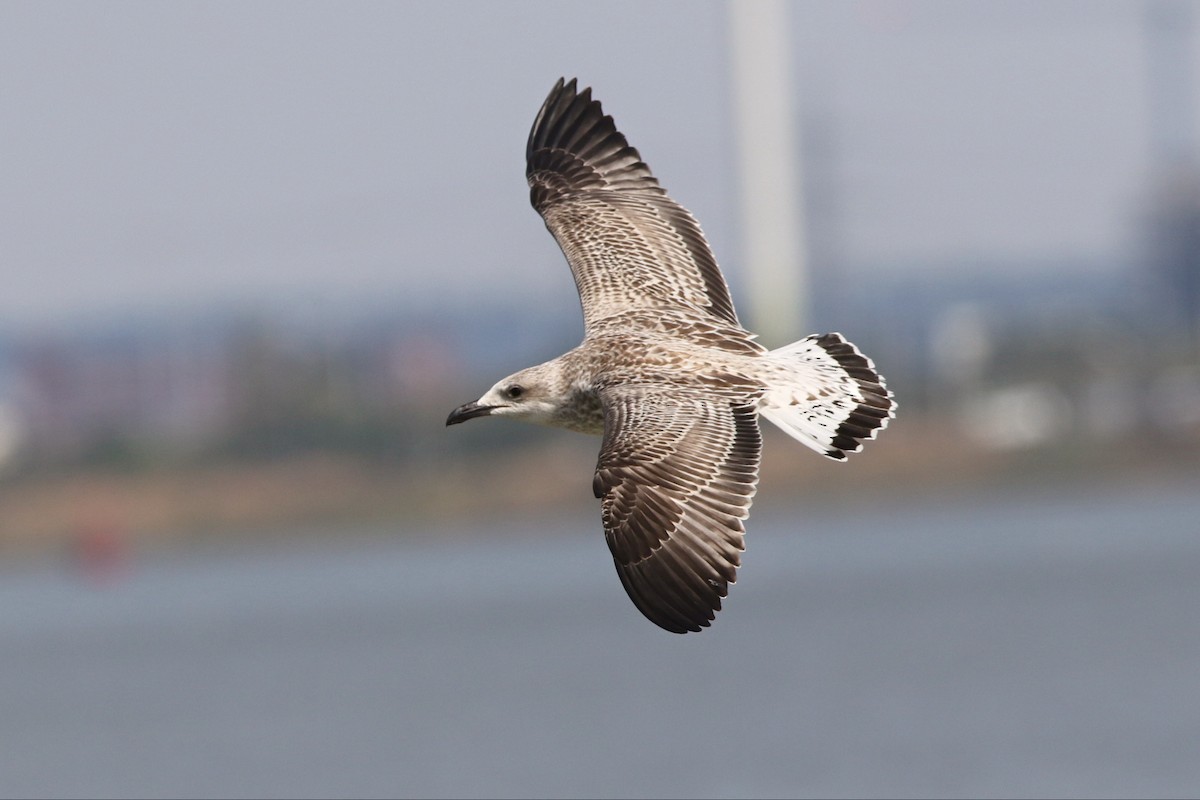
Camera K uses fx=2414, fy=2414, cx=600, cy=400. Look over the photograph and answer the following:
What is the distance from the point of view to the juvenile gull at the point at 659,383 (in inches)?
570

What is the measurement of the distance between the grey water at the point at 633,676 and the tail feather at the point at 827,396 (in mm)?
28788

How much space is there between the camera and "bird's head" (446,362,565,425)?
16281 millimetres

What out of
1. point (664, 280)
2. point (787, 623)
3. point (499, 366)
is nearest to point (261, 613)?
point (787, 623)

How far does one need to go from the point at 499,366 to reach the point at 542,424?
98.4m

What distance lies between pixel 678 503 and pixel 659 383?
125 cm

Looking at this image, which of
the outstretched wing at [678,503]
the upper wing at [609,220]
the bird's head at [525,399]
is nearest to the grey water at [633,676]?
the upper wing at [609,220]

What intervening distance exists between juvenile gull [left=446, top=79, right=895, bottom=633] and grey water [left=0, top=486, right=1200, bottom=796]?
2710 cm

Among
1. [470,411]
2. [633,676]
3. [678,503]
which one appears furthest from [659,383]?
[633,676]

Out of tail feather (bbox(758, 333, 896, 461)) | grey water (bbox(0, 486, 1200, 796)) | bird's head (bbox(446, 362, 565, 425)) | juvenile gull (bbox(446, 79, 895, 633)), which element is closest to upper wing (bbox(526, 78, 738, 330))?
juvenile gull (bbox(446, 79, 895, 633))

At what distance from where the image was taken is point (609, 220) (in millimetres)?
18359

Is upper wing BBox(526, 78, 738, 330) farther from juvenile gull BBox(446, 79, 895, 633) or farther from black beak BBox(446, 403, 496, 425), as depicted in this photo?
black beak BBox(446, 403, 496, 425)

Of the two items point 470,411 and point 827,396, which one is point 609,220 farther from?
point 827,396

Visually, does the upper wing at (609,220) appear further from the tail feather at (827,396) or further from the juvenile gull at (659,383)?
the tail feather at (827,396)

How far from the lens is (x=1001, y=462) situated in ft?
377
